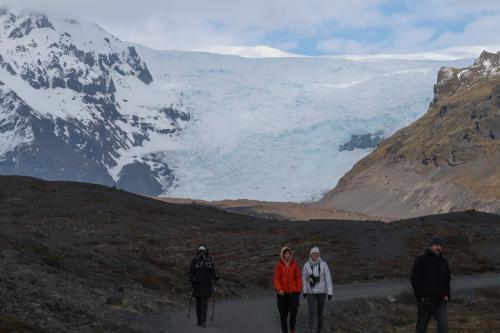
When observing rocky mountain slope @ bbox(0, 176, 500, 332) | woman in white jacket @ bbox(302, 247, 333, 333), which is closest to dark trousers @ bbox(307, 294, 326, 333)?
woman in white jacket @ bbox(302, 247, 333, 333)

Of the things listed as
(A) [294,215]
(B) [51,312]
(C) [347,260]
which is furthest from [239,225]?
(A) [294,215]

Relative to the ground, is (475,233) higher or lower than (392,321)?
higher

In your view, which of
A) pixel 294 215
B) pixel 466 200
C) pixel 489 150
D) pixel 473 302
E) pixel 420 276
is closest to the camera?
pixel 420 276

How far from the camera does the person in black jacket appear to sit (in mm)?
27562

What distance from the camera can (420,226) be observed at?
6988 centimetres

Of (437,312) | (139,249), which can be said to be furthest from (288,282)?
(139,249)

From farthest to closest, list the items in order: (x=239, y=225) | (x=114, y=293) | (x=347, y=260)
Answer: (x=239, y=225)
(x=347, y=260)
(x=114, y=293)

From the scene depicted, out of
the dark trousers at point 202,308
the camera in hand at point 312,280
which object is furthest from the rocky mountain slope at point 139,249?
the camera in hand at point 312,280

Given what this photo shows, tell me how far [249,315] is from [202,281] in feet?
14.5

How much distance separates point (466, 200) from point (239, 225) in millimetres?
103784

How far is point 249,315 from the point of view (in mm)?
31797

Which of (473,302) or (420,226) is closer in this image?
(473,302)

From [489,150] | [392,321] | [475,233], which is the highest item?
[489,150]

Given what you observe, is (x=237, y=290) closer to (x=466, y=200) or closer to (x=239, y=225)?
(x=239, y=225)
